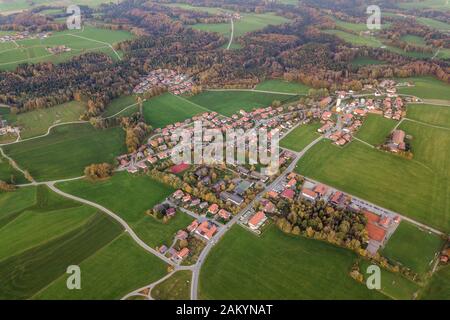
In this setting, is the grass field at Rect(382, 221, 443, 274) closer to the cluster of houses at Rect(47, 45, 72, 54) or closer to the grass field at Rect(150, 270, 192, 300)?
the grass field at Rect(150, 270, 192, 300)

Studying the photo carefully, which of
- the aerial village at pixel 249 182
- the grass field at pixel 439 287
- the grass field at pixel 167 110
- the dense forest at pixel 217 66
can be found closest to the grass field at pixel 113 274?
the aerial village at pixel 249 182

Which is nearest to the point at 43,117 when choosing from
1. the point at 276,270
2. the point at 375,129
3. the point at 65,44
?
the point at 65,44

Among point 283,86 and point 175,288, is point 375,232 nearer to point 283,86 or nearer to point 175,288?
point 175,288

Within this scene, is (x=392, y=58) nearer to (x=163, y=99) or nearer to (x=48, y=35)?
(x=163, y=99)

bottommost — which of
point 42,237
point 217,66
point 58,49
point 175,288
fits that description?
point 175,288

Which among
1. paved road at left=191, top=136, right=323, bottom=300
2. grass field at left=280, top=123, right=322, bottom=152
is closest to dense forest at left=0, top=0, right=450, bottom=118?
grass field at left=280, top=123, right=322, bottom=152

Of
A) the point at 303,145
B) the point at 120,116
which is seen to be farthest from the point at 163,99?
the point at 303,145

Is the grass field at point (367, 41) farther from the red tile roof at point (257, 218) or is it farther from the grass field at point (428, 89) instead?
the red tile roof at point (257, 218)
